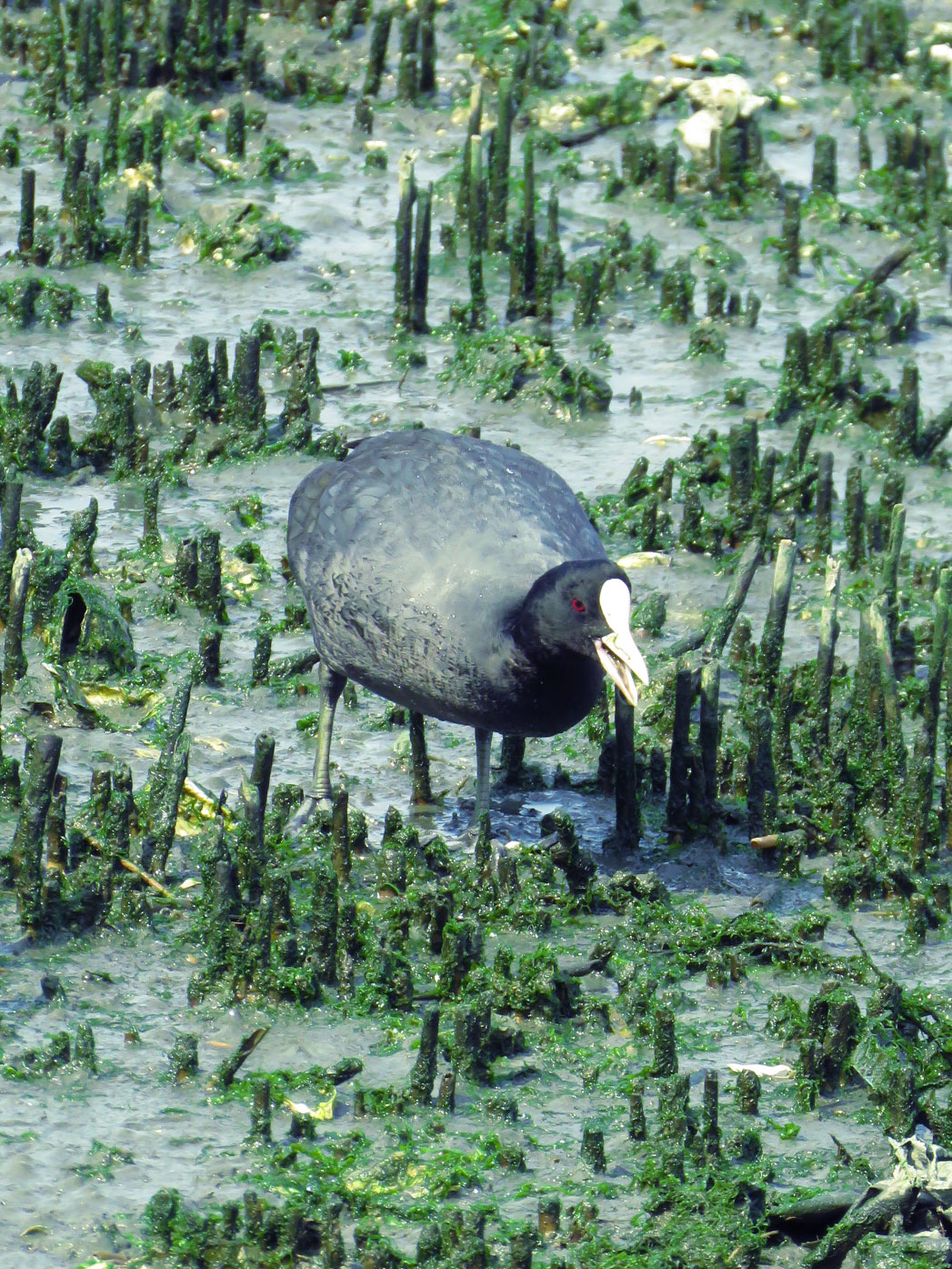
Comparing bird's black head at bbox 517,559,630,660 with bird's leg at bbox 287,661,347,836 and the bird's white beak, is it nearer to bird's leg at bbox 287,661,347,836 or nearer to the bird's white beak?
the bird's white beak

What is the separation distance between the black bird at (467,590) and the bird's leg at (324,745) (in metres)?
0.01

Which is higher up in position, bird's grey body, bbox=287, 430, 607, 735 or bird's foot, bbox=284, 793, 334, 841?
bird's grey body, bbox=287, 430, 607, 735

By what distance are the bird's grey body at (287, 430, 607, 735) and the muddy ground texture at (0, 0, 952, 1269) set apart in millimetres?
491

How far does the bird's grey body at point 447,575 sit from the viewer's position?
20.9 ft

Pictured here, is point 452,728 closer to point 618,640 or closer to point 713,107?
point 618,640

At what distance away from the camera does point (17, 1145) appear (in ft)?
16.9

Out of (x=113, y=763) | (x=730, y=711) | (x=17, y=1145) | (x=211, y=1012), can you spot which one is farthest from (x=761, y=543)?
(x=17, y=1145)

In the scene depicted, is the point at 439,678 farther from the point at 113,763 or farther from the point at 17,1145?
the point at 17,1145

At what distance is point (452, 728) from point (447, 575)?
157 centimetres

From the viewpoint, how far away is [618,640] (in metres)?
6.11

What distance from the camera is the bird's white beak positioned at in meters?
6.07

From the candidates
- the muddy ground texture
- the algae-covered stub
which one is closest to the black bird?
the muddy ground texture

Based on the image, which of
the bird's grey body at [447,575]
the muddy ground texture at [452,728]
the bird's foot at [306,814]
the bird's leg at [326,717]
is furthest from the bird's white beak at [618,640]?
the bird's leg at [326,717]

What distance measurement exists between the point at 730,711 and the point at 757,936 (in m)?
1.53
